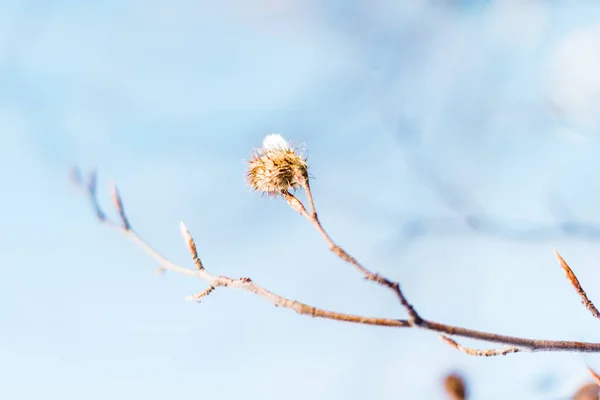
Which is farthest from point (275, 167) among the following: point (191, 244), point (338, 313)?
point (338, 313)

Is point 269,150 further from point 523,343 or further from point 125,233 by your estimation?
point 523,343

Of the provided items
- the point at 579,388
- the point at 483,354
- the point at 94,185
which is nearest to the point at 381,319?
the point at 483,354

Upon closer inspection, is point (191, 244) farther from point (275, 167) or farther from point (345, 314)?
point (275, 167)

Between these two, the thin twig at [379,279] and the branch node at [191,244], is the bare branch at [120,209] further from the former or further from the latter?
the thin twig at [379,279]

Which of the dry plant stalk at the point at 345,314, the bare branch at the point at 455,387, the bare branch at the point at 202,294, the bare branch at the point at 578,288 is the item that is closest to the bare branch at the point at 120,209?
the dry plant stalk at the point at 345,314

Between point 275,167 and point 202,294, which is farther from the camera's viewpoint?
point 275,167

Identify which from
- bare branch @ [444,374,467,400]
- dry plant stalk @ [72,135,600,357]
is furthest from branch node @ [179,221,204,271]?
bare branch @ [444,374,467,400]
